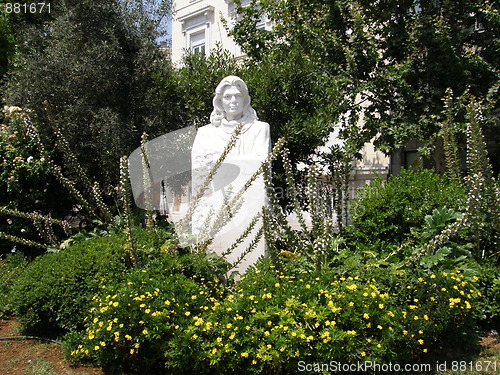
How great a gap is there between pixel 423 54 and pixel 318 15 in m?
2.55

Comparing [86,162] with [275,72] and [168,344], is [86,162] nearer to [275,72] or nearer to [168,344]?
[275,72]

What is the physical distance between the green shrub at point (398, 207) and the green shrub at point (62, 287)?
2.81m

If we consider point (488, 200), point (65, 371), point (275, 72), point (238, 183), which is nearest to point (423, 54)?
point (275, 72)

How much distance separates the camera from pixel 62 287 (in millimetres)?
3863

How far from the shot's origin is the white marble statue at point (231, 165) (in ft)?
16.1

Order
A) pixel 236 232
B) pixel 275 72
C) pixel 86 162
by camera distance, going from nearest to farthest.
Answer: pixel 236 232
pixel 275 72
pixel 86 162

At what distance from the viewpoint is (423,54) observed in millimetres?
8977

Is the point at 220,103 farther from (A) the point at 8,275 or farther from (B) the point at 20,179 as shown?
(B) the point at 20,179

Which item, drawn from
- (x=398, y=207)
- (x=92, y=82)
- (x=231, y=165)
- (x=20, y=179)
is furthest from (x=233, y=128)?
(x=20, y=179)

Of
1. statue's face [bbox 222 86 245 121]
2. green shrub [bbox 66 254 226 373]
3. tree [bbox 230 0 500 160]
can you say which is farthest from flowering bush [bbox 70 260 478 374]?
tree [bbox 230 0 500 160]

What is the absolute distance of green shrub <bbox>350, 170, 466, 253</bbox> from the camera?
464 centimetres

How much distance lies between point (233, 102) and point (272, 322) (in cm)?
308

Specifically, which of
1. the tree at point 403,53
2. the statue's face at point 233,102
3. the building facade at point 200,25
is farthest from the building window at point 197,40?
the statue's face at point 233,102

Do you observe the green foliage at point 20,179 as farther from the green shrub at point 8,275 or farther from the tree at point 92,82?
the green shrub at point 8,275
